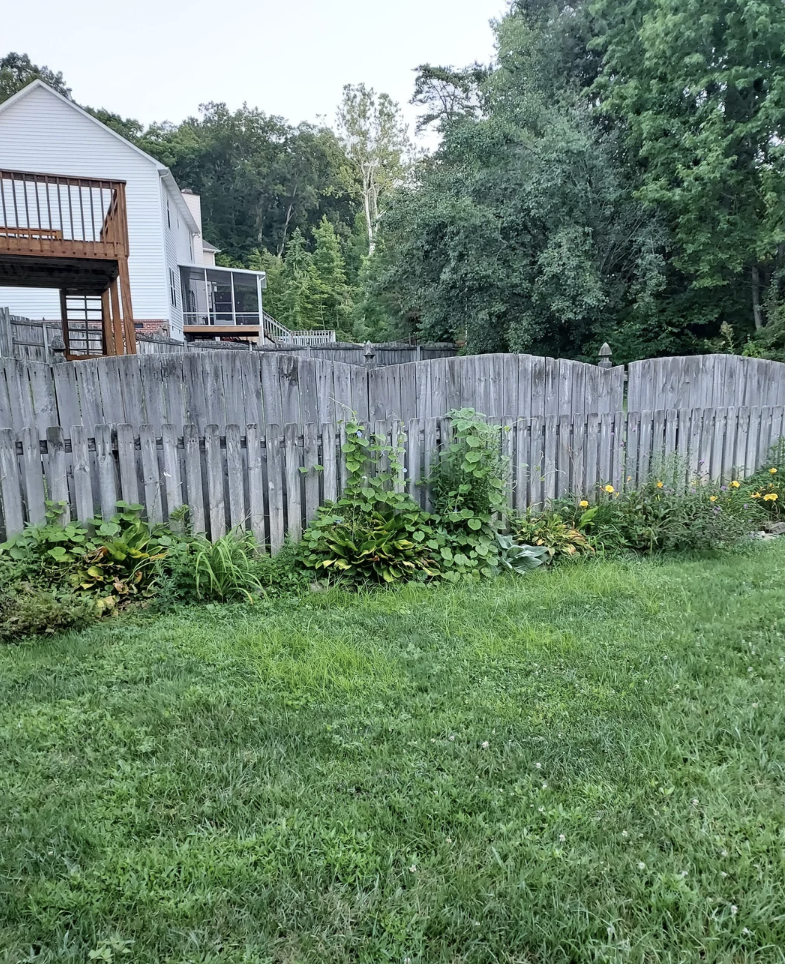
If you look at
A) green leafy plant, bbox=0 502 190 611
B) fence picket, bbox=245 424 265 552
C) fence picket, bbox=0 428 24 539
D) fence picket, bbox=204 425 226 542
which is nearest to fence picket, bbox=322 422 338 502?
fence picket, bbox=245 424 265 552

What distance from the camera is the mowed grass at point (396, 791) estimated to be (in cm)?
155

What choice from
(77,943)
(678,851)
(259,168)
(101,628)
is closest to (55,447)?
(101,628)

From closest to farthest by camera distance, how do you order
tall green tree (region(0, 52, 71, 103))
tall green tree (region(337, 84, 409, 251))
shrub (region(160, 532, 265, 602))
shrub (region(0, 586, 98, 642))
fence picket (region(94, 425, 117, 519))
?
shrub (region(0, 586, 98, 642)) → shrub (region(160, 532, 265, 602)) → fence picket (region(94, 425, 117, 519)) → tall green tree (region(0, 52, 71, 103)) → tall green tree (region(337, 84, 409, 251))

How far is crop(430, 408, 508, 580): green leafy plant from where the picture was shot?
13.9 ft

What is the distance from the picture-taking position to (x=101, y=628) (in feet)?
10.8

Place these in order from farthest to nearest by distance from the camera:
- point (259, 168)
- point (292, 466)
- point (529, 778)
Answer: point (259, 168) < point (292, 466) < point (529, 778)

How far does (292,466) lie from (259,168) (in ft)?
188

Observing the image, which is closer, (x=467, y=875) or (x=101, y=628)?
(x=467, y=875)

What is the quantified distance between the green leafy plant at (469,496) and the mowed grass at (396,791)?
870 mm

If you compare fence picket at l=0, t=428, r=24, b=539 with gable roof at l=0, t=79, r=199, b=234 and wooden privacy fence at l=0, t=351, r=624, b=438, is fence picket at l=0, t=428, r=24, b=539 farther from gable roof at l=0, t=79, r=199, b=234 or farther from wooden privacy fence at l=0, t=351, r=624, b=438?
gable roof at l=0, t=79, r=199, b=234

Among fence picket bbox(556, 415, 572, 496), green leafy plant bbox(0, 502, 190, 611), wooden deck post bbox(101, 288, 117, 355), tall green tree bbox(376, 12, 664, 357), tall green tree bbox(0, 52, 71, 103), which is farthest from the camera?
tall green tree bbox(0, 52, 71, 103)

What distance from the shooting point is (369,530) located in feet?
13.6

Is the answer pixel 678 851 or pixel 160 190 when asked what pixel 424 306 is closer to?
pixel 160 190

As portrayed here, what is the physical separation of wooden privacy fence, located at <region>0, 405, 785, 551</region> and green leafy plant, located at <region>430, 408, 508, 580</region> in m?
0.18
